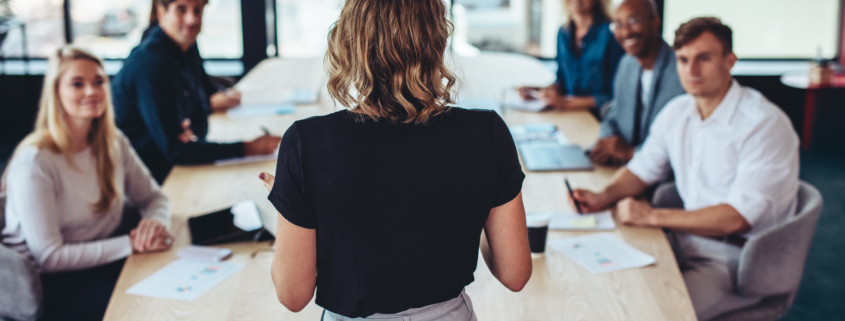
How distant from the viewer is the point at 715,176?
212 cm

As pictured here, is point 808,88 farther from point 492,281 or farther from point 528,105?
point 492,281

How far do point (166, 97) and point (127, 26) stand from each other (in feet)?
12.6

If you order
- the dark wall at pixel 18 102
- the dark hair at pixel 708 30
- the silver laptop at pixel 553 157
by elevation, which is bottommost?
the dark wall at pixel 18 102

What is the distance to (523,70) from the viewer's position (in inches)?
183

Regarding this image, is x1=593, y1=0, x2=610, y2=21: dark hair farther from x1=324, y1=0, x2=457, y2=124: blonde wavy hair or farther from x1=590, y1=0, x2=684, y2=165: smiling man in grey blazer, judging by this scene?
x1=324, y1=0, x2=457, y2=124: blonde wavy hair

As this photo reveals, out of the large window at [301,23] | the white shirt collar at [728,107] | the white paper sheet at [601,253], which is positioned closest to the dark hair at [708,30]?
A: the white shirt collar at [728,107]

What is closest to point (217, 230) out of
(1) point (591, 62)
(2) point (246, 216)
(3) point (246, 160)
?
(2) point (246, 216)

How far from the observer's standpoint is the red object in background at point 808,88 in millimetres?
4695

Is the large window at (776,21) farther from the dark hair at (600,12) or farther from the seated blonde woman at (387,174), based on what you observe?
the seated blonde woman at (387,174)

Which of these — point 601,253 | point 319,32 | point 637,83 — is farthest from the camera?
point 319,32

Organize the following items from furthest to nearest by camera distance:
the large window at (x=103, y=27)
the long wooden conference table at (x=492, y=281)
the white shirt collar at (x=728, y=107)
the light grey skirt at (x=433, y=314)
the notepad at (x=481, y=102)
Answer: the large window at (x=103, y=27) < the notepad at (x=481, y=102) < the white shirt collar at (x=728, y=107) < the long wooden conference table at (x=492, y=281) < the light grey skirt at (x=433, y=314)

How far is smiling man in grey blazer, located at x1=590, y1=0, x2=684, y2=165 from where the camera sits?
2.63 m

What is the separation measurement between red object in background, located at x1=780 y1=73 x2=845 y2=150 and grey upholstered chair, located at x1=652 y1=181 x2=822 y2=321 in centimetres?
324

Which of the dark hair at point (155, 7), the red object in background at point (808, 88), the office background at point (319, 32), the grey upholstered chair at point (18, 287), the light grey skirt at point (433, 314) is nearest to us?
the light grey skirt at point (433, 314)
